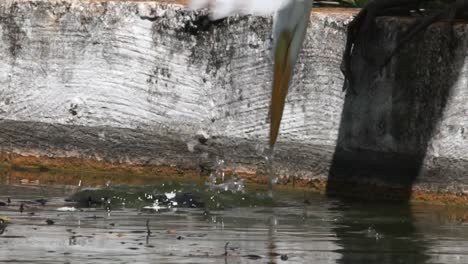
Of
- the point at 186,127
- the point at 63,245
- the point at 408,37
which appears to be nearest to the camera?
the point at 63,245

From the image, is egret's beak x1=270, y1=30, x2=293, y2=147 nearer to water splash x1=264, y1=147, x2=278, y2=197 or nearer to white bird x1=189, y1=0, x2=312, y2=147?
white bird x1=189, y1=0, x2=312, y2=147

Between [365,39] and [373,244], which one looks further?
[365,39]

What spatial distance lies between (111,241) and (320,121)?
221 cm

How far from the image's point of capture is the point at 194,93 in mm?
7809

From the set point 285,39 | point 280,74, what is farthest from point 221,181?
point 285,39

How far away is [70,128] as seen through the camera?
8.02 meters

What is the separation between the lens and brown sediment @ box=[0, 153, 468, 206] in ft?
23.6

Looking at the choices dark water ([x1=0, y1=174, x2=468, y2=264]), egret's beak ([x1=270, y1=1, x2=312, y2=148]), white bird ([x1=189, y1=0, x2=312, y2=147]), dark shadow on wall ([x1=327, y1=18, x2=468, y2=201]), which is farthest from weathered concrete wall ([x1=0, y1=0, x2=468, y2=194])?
egret's beak ([x1=270, y1=1, x2=312, y2=148])

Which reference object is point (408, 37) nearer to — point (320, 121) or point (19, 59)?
point (320, 121)

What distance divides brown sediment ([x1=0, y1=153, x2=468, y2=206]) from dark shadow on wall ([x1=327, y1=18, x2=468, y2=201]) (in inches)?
0.4

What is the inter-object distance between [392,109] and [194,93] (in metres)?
1.08

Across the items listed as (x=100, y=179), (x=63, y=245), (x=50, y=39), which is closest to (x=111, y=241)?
(x=63, y=245)

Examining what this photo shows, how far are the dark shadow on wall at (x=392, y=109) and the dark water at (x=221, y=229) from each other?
25 cm

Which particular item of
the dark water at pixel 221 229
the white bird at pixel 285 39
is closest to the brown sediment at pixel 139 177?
the dark water at pixel 221 229
